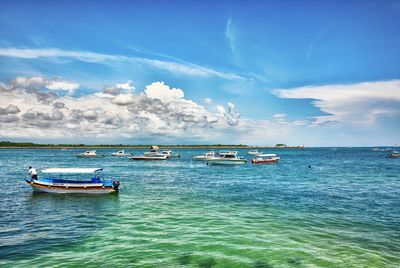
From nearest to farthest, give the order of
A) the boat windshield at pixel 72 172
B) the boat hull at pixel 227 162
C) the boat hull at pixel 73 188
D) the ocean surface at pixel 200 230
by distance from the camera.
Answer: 1. the ocean surface at pixel 200 230
2. the boat windshield at pixel 72 172
3. the boat hull at pixel 73 188
4. the boat hull at pixel 227 162

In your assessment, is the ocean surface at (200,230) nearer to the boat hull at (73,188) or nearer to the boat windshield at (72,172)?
the boat hull at (73,188)

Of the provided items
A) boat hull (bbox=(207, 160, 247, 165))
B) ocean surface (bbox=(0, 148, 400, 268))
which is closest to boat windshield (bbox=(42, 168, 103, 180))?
ocean surface (bbox=(0, 148, 400, 268))

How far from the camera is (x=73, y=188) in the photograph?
1534 inches

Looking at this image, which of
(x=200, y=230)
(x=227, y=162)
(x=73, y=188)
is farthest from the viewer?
(x=227, y=162)

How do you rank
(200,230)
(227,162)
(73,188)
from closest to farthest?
(200,230) < (73,188) < (227,162)

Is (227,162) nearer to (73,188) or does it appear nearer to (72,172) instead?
(73,188)

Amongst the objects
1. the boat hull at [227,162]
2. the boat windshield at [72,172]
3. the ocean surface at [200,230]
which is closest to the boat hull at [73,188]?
the ocean surface at [200,230]

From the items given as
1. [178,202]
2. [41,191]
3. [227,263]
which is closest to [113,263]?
[227,263]

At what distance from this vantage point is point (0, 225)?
955 inches

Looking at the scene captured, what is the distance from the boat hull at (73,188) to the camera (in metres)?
38.8

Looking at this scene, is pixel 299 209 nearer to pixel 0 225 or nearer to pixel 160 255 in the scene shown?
pixel 160 255

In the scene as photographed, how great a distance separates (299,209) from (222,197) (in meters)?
9.83

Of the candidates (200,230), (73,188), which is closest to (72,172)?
(73,188)

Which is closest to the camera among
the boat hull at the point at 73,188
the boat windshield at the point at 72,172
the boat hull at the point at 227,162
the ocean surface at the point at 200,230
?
the ocean surface at the point at 200,230
